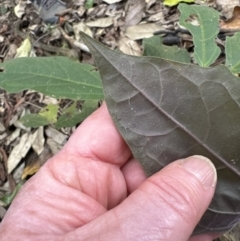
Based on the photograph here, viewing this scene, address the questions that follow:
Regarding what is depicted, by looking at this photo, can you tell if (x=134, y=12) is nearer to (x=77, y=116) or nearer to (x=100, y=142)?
(x=77, y=116)

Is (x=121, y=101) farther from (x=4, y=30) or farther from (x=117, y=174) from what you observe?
(x=4, y=30)

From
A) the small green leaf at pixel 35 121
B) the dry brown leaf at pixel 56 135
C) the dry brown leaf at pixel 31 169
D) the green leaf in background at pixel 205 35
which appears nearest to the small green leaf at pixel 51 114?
the small green leaf at pixel 35 121

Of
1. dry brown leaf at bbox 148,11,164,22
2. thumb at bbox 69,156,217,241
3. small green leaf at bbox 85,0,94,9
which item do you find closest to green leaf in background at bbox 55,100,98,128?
thumb at bbox 69,156,217,241

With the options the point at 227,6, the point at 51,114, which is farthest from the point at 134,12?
the point at 51,114

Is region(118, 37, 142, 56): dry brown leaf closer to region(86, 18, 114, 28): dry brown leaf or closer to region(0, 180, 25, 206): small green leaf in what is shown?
region(86, 18, 114, 28): dry brown leaf

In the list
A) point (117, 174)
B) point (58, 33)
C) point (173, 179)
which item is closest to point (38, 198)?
point (117, 174)
